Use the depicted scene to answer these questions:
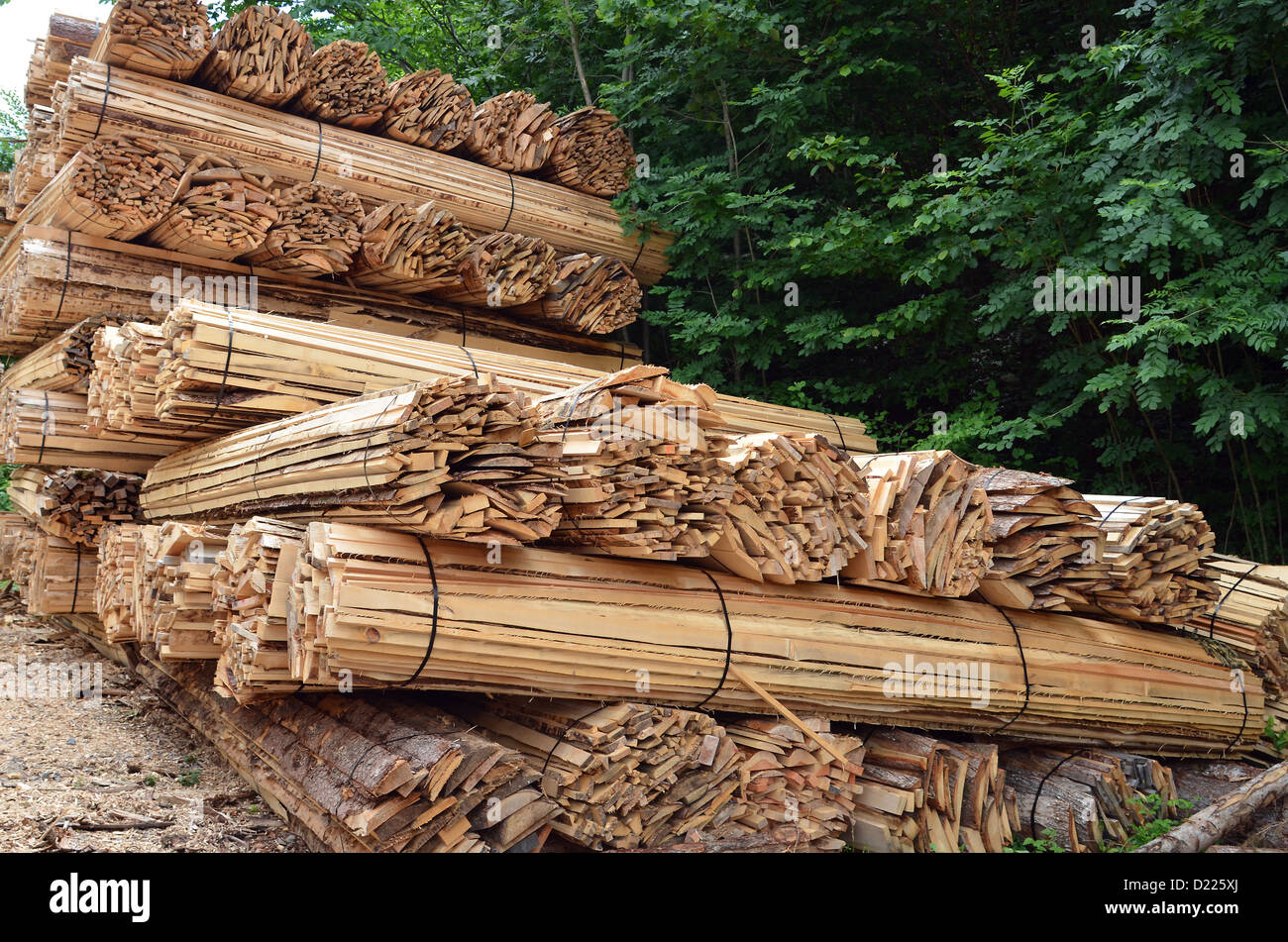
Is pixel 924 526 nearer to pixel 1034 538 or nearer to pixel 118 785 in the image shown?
pixel 1034 538

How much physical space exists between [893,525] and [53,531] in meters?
6.04

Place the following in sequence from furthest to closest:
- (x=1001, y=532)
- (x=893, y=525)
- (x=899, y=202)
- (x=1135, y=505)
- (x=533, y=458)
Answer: (x=899, y=202) < (x=1135, y=505) < (x=1001, y=532) < (x=893, y=525) < (x=533, y=458)

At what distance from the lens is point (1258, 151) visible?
18.5ft

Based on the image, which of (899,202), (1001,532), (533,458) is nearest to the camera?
(533,458)

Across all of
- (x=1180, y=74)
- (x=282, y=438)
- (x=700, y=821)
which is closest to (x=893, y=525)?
(x=700, y=821)

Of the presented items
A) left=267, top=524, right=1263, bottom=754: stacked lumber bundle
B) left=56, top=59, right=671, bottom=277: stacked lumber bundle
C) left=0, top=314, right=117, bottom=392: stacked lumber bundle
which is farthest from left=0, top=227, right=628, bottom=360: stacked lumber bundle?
left=267, top=524, right=1263, bottom=754: stacked lumber bundle

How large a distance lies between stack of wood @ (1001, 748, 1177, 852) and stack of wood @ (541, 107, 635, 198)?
587 cm

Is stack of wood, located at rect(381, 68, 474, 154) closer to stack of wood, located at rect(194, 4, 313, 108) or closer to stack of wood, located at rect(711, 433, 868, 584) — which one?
stack of wood, located at rect(194, 4, 313, 108)

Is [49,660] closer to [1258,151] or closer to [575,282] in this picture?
[575,282]

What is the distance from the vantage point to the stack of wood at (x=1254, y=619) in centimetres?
592

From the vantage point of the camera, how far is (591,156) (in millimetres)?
8477

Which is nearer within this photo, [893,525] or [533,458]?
[533,458]

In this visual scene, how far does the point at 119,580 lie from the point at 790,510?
409cm

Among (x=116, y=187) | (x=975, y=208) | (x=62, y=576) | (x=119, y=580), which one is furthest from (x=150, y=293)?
(x=975, y=208)
